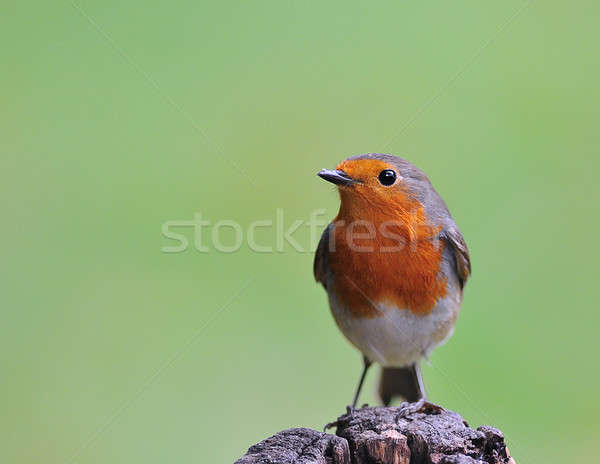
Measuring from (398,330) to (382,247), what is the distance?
545mm

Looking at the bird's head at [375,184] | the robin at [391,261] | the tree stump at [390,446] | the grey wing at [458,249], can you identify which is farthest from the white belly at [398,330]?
the tree stump at [390,446]

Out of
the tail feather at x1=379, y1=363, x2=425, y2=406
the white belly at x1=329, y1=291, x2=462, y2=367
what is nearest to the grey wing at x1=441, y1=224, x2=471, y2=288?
the white belly at x1=329, y1=291, x2=462, y2=367

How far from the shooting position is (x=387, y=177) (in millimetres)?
4570

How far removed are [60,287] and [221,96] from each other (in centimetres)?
239

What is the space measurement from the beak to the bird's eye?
153mm

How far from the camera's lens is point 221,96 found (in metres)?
8.08

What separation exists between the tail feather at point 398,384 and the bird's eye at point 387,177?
159cm

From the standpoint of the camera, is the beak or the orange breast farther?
the orange breast

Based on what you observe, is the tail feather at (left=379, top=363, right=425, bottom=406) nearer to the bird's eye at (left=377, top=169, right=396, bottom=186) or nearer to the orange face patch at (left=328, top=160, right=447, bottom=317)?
the orange face patch at (left=328, top=160, right=447, bottom=317)

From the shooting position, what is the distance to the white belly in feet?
15.7

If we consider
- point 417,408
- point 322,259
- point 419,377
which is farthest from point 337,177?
point 419,377

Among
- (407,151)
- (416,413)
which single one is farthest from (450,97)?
(416,413)

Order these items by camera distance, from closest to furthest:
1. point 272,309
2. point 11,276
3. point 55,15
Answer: point 272,309
point 11,276
point 55,15

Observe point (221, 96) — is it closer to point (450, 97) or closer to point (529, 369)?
point (450, 97)
